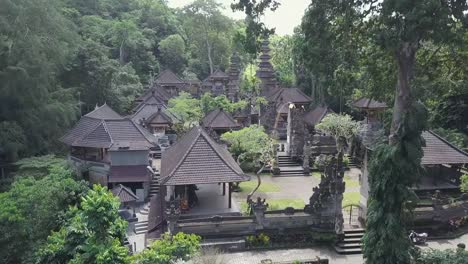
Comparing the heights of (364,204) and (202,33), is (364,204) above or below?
below

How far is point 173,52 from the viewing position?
231 ft

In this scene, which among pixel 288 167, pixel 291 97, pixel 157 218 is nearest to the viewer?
pixel 157 218

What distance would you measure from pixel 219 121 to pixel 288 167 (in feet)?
26.6

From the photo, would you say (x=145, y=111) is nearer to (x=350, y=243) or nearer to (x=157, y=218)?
(x=157, y=218)

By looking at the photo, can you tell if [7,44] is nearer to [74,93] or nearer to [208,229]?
[74,93]

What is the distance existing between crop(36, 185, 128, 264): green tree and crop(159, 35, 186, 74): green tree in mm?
57510

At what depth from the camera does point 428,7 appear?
11859mm

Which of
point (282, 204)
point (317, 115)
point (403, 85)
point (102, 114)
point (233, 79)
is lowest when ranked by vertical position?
point (282, 204)

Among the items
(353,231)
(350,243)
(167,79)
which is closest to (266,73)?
(167,79)

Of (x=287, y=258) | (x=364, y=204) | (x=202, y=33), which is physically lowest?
(x=287, y=258)

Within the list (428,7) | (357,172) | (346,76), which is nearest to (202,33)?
(357,172)

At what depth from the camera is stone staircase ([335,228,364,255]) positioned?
62.1 feet

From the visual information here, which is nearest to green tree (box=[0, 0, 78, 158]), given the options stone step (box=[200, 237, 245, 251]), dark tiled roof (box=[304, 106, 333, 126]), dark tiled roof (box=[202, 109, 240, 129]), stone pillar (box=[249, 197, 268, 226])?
dark tiled roof (box=[202, 109, 240, 129])

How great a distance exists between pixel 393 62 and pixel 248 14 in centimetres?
616
